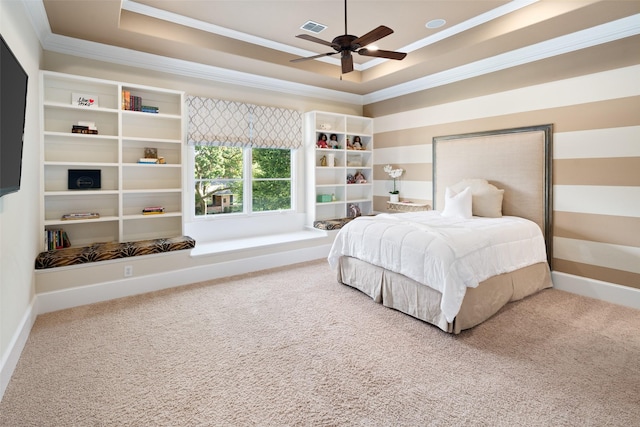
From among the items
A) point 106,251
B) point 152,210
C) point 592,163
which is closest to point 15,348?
point 106,251

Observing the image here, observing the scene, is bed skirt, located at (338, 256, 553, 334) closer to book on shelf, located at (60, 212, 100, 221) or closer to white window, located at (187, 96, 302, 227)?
white window, located at (187, 96, 302, 227)

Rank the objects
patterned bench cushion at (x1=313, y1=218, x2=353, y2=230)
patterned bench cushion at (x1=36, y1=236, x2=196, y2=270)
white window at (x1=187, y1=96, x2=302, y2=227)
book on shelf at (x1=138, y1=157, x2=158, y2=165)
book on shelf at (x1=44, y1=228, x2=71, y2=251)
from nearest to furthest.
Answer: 1. patterned bench cushion at (x1=36, y1=236, x2=196, y2=270)
2. book on shelf at (x1=44, y1=228, x2=71, y2=251)
3. book on shelf at (x1=138, y1=157, x2=158, y2=165)
4. white window at (x1=187, y1=96, x2=302, y2=227)
5. patterned bench cushion at (x1=313, y1=218, x2=353, y2=230)

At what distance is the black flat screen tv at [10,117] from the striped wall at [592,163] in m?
4.65

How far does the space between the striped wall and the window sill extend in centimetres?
295

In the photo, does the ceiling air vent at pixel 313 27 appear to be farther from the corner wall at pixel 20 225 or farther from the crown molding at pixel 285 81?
the corner wall at pixel 20 225

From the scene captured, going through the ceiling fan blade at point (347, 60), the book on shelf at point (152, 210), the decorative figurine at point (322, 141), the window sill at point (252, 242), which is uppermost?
the ceiling fan blade at point (347, 60)

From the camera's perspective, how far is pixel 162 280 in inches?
151

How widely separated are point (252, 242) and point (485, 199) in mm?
3077

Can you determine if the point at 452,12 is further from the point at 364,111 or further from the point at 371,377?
the point at 371,377

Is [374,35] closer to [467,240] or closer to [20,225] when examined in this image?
[467,240]

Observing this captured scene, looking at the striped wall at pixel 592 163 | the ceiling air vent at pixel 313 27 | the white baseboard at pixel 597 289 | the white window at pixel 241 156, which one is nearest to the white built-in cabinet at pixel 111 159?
the white window at pixel 241 156

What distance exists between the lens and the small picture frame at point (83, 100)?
359 centimetres

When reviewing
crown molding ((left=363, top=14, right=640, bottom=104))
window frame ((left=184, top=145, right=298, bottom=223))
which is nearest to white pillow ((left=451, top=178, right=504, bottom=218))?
crown molding ((left=363, top=14, right=640, bottom=104))

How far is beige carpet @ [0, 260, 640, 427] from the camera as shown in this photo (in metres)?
1.83
